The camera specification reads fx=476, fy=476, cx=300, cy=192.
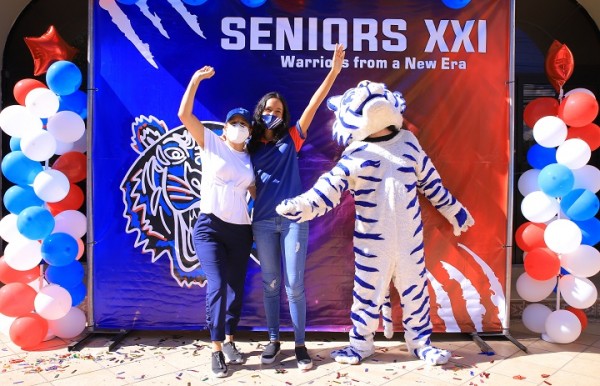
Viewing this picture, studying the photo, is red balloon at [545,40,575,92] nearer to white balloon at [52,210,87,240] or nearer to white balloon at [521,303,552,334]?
white balloon at [521,303,552,334]

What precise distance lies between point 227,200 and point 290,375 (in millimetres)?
1191

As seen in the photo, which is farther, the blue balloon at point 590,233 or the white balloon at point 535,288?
the white balloon at point 535,288

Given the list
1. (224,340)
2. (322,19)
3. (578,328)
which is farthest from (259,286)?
(578,328)

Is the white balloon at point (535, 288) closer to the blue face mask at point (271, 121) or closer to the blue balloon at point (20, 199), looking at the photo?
the blue face mask at point (271, 121)

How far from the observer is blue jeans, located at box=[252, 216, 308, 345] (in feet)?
10.2

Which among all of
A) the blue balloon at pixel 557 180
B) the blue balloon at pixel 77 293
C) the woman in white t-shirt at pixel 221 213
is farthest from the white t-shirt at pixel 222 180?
the blue balloon at pixel 557 180

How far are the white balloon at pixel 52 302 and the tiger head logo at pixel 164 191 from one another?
2.06ft

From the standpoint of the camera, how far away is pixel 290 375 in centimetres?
305

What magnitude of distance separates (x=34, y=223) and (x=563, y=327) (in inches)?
152

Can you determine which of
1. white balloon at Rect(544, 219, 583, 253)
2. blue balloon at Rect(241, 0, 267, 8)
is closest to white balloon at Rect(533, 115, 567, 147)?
white balloon at Rect(544, 219, 583, 253)

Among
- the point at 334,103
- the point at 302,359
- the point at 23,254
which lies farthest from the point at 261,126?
the point at 23,254

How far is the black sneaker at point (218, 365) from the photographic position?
300cm

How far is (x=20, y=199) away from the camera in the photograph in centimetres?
338

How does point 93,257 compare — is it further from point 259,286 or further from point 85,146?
point 259,286
